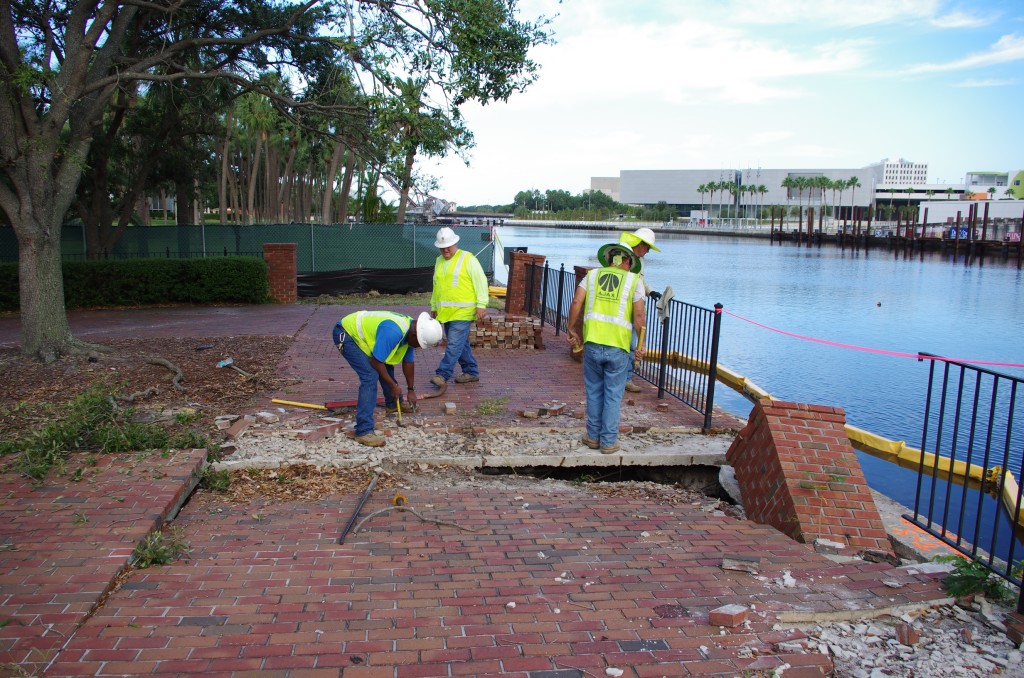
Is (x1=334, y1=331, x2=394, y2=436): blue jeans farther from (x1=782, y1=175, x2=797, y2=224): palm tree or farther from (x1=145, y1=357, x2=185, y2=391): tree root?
(x1=782, y1=175, x2=797, y2=224): palm tree

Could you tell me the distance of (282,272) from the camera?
17.5m

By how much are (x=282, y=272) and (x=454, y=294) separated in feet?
34.1

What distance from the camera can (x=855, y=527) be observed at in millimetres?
4738

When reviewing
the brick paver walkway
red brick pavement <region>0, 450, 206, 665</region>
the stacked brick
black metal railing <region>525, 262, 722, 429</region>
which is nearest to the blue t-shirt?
the brick paver walkway

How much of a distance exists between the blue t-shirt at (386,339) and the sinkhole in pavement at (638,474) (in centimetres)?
125

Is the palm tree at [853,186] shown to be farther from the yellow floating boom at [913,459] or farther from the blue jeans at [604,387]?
the blue jeans at [604,387]

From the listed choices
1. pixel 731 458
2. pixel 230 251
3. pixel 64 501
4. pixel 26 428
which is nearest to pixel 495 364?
pixel 731 458

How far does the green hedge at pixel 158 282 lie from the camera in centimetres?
1578

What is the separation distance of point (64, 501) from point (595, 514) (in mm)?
3442

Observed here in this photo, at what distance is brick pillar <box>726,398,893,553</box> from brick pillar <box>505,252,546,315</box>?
29.4 ft

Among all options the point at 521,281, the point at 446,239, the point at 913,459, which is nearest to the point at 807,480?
the point at 913,459

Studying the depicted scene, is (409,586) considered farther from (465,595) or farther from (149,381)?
(149,381)

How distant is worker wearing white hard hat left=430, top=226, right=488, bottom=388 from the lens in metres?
8.16

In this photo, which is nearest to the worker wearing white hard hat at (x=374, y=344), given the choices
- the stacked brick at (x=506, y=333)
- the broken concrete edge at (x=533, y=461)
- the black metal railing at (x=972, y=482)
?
the broken concrete edge at (x=533, y=461)
